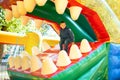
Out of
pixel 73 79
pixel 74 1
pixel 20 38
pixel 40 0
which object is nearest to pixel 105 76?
pixel 73 79

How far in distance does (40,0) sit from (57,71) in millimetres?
498

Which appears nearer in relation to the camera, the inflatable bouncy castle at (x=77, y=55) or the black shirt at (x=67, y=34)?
the inflatable bouncy castle at (x=77, y=55)

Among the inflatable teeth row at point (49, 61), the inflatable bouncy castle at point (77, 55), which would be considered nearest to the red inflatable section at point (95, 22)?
the inflatable bouncy castle at point (77, 55)

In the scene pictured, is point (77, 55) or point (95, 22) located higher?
point (95, 22)

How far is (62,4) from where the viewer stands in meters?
1.85

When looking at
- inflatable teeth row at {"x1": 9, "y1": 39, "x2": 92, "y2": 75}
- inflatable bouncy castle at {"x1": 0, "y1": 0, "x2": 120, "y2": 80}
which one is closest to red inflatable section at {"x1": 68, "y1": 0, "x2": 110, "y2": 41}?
inflatable bouncy castle at {"x1": 0, "y1": 0, "x2": 120, "y2": 80}

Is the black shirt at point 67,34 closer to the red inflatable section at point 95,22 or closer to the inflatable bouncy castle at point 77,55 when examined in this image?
the inflatable bouncy castle at point 77,55

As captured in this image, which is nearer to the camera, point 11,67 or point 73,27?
point 73,27

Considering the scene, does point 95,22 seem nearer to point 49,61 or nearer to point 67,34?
point 67,34

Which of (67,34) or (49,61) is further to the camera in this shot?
(67,34)

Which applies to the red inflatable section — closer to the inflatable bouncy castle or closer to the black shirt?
the inflatable bouncy castle

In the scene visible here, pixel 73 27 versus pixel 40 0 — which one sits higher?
pixel 40 0

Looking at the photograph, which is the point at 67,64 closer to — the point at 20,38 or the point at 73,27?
the point at 73,27

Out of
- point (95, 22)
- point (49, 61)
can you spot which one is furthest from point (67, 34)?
point (49, 61)
